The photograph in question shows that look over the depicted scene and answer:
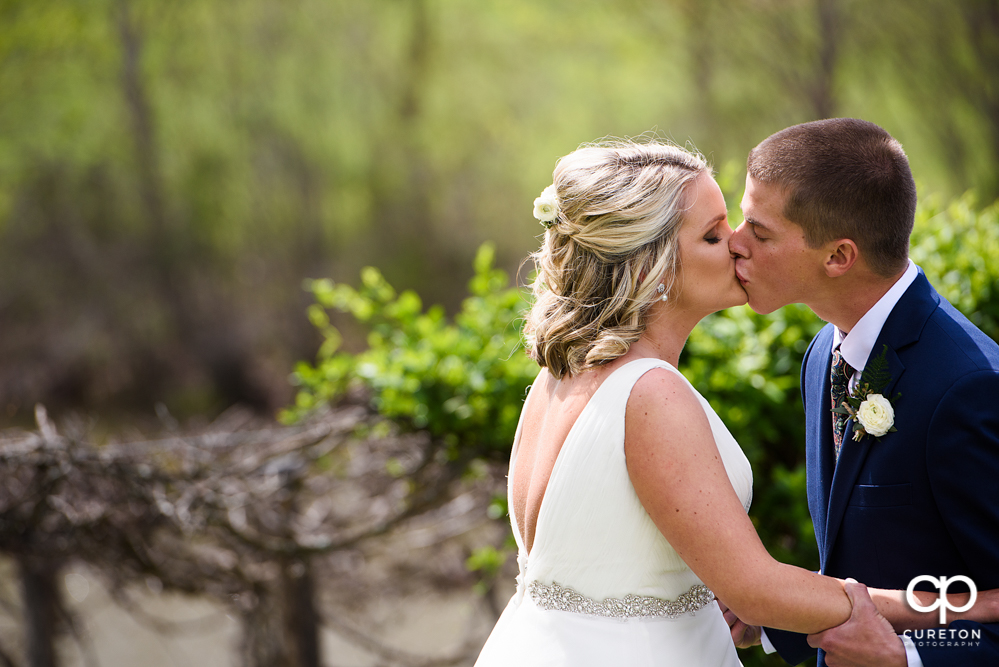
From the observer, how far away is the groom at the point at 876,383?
159 centimetres

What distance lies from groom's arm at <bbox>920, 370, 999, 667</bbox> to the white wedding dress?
0.48 m

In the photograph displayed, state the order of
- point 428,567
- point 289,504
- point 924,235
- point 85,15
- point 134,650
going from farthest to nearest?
point 85,15
point 134,650
point 428,567
point 289,504
point 924,235

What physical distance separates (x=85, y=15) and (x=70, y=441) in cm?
968

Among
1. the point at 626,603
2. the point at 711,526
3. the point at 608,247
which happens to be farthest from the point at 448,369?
the point at 711,526

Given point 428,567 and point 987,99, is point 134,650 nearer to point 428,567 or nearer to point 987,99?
point 428,567

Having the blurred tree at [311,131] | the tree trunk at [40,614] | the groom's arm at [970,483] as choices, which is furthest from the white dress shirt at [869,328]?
the blurred tree at [311,131]

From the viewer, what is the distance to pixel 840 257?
184 centimetres

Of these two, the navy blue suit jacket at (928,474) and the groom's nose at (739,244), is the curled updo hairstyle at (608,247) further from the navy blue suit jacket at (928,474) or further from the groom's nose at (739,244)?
the navy blue suit jacket at (928,474)

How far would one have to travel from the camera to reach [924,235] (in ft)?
11.9

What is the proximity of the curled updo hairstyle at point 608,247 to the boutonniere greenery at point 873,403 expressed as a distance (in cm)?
52

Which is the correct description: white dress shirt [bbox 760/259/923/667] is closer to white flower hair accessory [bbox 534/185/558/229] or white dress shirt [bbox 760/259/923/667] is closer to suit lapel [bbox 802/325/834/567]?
suit lapel [bbox 802/325/834/567]

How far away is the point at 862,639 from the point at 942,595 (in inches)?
7.8

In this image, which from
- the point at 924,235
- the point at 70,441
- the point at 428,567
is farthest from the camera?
the point at 428,567

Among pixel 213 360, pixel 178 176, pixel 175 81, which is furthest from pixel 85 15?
pixel 213 360
